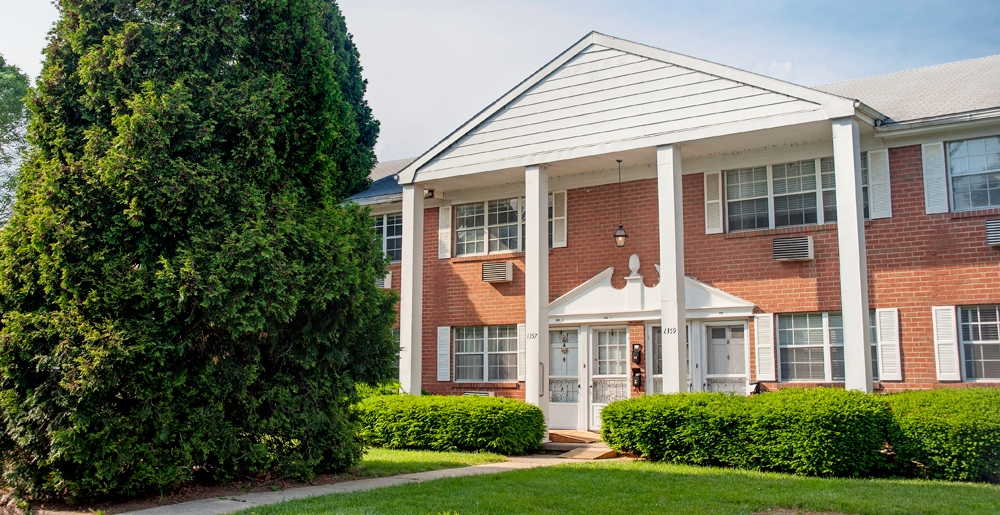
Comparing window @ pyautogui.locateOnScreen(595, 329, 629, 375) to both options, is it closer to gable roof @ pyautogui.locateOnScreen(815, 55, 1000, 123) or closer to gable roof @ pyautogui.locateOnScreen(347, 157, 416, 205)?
gable roof @ pyautogui.locateOnScreen(347, 157, 416, 205)

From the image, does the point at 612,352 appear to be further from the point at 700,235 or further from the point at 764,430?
the point at 764,430

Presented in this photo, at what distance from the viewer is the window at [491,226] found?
17297mm

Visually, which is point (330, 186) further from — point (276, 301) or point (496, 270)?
point (496, 270)

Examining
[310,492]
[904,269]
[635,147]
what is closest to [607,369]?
[635,147]

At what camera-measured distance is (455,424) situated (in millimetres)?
13758

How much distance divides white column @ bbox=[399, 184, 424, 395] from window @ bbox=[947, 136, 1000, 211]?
31.4 ft

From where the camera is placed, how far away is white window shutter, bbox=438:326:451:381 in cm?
1784

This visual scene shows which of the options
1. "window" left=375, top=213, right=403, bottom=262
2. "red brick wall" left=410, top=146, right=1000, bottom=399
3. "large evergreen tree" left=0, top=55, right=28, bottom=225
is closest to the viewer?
"red brick wall" left=410, top=146, right=1000, bottom=399

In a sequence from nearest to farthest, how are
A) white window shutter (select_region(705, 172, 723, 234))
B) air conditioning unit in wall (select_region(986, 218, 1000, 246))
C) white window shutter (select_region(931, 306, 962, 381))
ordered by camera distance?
air conditioning unit in wall (select_region(986, 218, 1000, 246)) → white window shutter (select_region(931, 306, 962, 381)) → white window shutter (select_region(705, 172, 723, 234))

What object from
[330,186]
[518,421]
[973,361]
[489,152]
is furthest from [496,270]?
[973,361]

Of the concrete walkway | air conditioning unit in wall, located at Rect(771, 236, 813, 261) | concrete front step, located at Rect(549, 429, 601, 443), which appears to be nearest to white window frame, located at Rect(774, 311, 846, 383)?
air conditioning unit in wall, located at Rect(771, 236, 813, 261)

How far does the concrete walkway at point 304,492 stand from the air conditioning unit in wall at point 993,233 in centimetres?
752

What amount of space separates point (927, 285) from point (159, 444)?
37.2 feet

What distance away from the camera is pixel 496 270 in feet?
56.3
